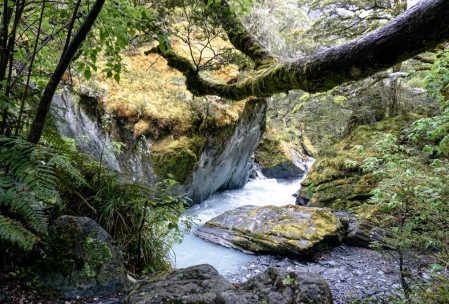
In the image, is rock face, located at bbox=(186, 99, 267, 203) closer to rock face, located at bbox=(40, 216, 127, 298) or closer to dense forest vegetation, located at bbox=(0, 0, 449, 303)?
dense forest vegetation, located at bbox=(0, 0, 449, 303)

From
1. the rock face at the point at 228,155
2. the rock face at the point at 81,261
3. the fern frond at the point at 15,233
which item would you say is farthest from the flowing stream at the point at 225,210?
the fern frond at the point at 15,233

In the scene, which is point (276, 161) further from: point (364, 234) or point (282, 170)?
A: point (364, 234)

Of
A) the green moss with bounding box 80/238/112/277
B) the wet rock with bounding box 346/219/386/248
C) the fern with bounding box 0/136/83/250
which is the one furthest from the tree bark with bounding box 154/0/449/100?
the wet rock with bounding box 346/219/386/248

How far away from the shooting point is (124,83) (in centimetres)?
823

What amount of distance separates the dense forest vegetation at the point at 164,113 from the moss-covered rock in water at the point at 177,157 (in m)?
0.03

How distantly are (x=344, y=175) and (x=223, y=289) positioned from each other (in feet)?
27.8

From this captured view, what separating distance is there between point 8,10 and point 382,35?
2198 millimetres

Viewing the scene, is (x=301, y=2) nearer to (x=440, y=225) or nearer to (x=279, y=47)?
(x=279, y=47)

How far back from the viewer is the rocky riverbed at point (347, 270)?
184 inches

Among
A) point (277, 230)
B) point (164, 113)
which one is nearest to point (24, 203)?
point (277, 230)

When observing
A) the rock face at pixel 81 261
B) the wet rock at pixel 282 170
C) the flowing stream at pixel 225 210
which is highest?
the rock face at pixel 81 261

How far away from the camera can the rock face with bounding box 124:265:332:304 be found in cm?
225

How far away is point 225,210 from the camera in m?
9.30

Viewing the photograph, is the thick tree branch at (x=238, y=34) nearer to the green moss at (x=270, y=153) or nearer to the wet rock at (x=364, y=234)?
the wet rock at (x=364, y=234)
